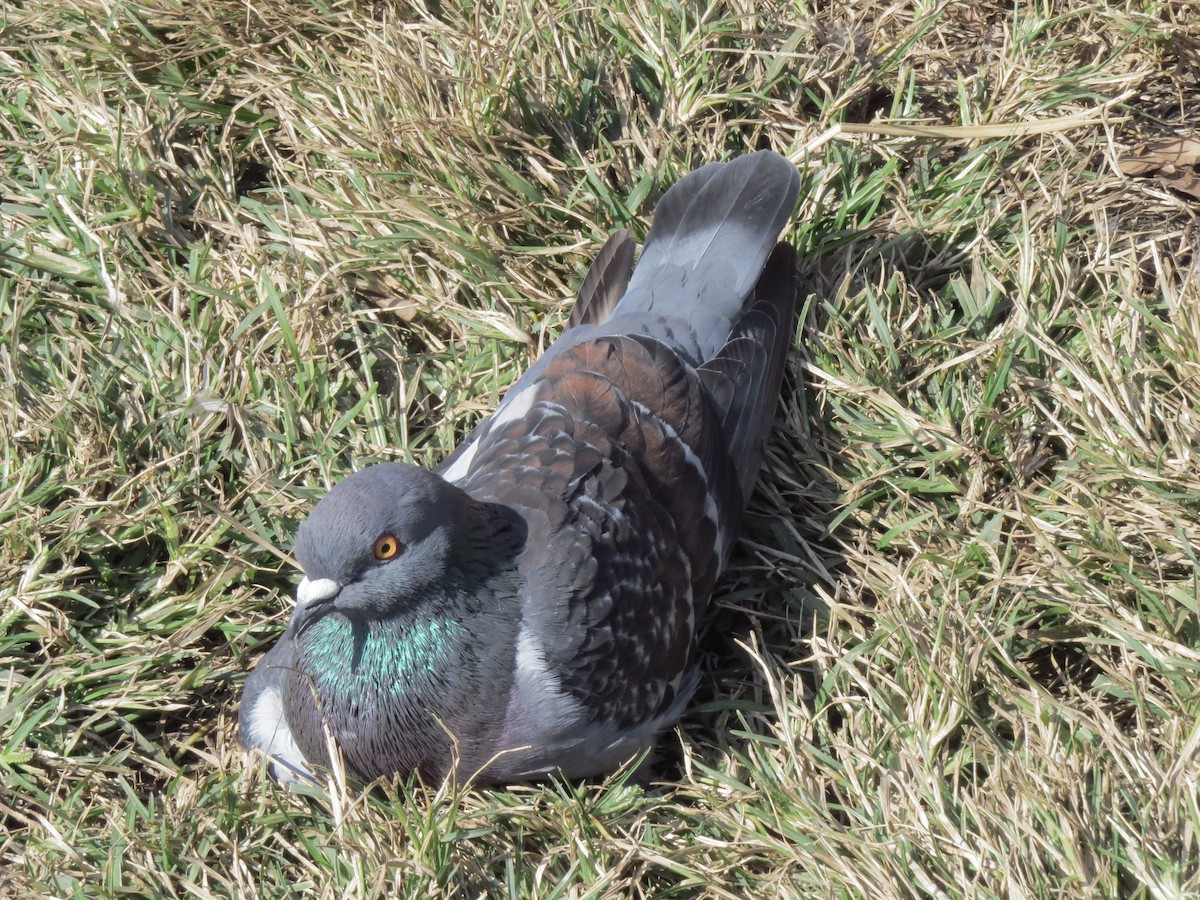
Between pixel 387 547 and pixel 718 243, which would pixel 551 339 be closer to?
pixel 718 243

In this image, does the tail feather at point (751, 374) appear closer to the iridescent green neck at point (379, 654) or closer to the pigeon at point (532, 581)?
the pigeon at point (532, 581)

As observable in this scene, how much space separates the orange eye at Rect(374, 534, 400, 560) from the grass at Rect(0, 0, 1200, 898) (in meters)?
0.70

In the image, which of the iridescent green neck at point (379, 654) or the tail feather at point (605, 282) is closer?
the iridescent green neck at point (379, 654)

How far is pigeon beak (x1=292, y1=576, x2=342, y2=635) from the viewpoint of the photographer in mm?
3689

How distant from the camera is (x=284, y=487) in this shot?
482cm

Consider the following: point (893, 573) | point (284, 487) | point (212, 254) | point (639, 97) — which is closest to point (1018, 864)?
point (893, 573)

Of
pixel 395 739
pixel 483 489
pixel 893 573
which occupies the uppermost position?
pixel 483 489

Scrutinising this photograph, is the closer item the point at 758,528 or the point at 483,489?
the point at 483,489

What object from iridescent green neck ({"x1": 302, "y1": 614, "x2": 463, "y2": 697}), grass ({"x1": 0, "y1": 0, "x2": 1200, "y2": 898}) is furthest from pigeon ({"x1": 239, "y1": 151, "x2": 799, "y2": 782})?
grass ({"x1": 0, "y1": 0, "x2": 1200, "y2": 898})

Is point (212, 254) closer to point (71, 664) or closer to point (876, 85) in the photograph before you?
point (71, 664)

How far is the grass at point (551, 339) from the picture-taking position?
3824 millimetres

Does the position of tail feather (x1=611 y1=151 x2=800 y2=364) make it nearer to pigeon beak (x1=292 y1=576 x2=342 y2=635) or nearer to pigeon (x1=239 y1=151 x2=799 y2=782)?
pigeon (x1=239 y1=151 x2=799 y2=782)

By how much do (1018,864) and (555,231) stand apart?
118 inches

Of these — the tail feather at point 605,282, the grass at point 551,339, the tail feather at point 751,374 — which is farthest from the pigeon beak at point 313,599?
the tail feather at point 605,282
